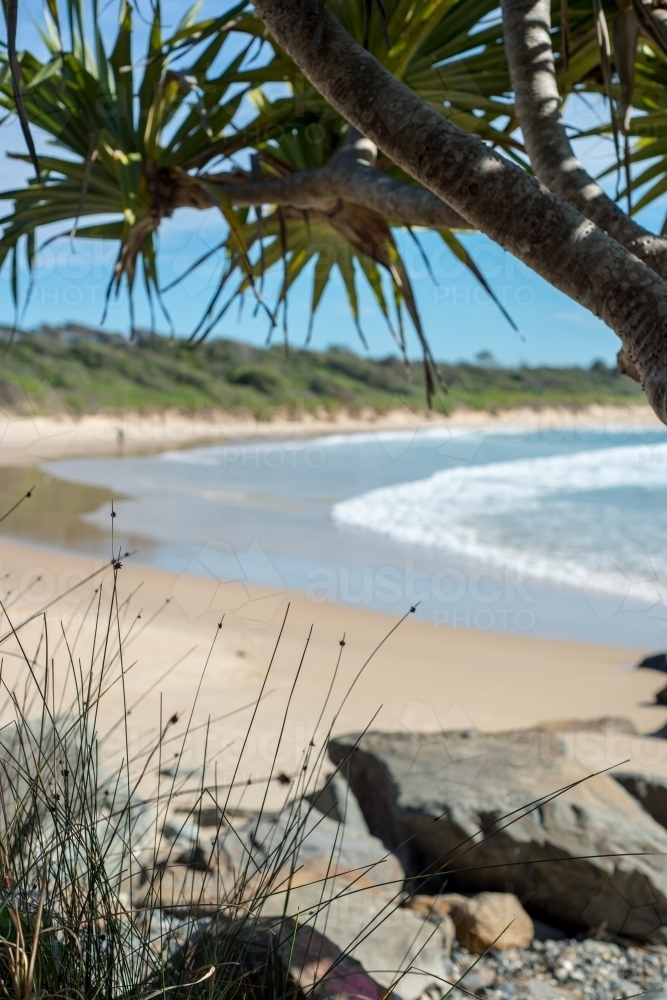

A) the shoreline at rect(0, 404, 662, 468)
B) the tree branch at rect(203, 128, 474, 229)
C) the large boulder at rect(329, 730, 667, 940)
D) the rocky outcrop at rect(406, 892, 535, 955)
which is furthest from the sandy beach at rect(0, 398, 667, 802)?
the shoreline at rect(0, 404, 662, 468)

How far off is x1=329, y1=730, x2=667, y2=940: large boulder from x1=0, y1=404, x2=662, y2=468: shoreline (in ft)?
33.2

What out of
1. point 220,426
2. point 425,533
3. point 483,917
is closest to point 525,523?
point 425,533

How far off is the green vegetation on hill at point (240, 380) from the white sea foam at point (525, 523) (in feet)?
47.4

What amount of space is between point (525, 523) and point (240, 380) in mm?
28110

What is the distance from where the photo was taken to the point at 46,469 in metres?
14.8

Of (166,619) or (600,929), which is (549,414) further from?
(600,929)

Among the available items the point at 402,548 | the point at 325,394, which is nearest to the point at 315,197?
the point at 402,548

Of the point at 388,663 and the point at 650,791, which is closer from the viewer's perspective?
the point at 650,791

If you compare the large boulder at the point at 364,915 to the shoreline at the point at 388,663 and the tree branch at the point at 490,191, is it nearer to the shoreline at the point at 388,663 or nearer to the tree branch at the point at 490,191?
the tree branch at the point at 490,191

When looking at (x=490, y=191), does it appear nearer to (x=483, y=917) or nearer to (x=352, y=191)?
(x=352, y=191)

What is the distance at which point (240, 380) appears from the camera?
37.1 metres

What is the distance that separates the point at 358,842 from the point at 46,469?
44.4 feet

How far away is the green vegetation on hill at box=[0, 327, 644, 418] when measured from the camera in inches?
1204

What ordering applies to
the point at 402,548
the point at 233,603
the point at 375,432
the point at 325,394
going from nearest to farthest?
the point at 233,603
the point at 402,548
the point at 375,432
the point at 325,394
